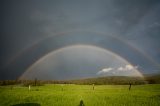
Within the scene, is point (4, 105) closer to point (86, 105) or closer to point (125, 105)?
point (86, 105)

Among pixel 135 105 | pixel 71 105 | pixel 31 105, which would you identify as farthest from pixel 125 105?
pixel 31 105

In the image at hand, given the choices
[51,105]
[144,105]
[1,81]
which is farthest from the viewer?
[1,81]

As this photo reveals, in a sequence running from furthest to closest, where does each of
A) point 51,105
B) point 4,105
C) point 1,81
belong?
point 1,81
point 4,105
point 51,105

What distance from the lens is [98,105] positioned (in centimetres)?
2339

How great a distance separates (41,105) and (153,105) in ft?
35.5

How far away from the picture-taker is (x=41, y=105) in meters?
24.9

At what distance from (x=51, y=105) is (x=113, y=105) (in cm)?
601

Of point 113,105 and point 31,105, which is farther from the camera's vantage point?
point 31,105

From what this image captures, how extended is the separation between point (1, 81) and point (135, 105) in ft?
527

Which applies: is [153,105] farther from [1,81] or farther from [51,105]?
[1,81]

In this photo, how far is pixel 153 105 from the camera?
23.1 m

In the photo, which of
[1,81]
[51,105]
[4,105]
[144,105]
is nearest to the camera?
[144,105]

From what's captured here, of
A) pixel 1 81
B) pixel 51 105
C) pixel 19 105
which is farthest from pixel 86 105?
pixel 1 81

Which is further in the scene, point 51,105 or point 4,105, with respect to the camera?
point 4,105
